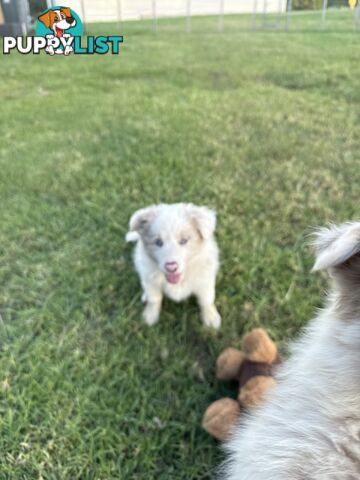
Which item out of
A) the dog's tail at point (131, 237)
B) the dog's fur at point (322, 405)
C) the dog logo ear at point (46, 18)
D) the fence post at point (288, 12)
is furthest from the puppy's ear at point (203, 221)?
the fence post at point (288, 12)

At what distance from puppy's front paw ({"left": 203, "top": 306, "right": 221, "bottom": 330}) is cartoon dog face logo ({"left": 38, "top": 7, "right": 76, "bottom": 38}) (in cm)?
573

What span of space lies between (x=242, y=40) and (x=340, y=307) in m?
12.8

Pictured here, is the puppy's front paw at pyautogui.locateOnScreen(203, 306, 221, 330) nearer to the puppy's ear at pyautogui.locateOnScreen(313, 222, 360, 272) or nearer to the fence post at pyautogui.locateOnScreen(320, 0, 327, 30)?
the puppy's ear at pyautogui.locateOnScreen(313, 222, 360, 272)

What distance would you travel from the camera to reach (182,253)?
2.79 meters

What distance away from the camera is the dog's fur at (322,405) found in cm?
98

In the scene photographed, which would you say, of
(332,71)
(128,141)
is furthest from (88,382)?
(332,71)

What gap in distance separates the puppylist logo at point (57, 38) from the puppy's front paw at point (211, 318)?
5733 millimetres

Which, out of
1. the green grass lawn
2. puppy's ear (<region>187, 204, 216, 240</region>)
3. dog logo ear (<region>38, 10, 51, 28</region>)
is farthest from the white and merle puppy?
dog logo ear (<region>38, 10, 51, 28</region>)

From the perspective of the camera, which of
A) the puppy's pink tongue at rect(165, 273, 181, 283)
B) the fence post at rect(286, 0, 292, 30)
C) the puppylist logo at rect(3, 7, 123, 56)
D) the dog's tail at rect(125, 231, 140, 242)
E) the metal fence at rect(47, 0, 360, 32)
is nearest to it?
the puppy's pink tongue at rect(165, 273, 181, 283)

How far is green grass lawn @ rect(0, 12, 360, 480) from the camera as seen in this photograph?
2.33 meters

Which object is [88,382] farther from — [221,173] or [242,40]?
[242,40]

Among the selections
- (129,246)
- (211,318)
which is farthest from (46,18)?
(211,318)

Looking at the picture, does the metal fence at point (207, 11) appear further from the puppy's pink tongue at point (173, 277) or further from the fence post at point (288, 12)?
the puppy's pink tongue at point (173, 277)

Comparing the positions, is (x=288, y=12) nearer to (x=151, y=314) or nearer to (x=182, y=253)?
(x=182, y=253)
